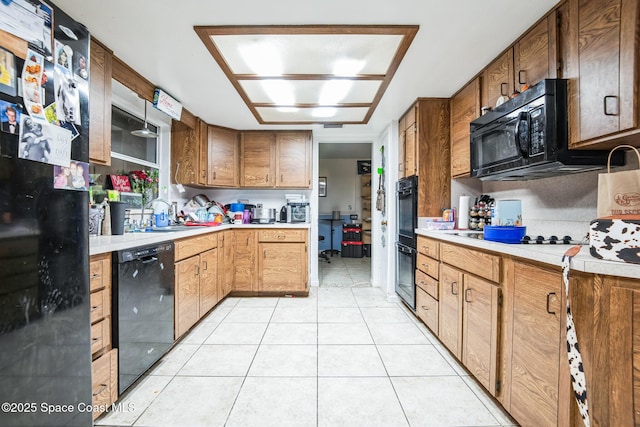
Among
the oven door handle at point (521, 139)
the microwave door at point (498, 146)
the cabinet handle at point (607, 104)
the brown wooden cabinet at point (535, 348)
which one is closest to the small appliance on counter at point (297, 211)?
the microwave door at point (498, 146)

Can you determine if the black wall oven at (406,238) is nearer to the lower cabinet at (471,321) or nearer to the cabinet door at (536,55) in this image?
the lower cabinet at (471,321)

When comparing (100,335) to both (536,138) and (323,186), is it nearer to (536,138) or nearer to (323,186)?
(536,138)

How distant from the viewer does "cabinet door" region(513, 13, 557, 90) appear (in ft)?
4.69

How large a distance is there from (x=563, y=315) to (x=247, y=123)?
328 centimetres

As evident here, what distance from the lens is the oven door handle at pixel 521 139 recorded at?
150 cm

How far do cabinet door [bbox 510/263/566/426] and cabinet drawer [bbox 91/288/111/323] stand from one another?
2.00m

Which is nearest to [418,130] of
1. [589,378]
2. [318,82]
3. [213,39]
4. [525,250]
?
[318,82]

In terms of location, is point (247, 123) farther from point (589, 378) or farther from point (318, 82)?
point (589, 378)

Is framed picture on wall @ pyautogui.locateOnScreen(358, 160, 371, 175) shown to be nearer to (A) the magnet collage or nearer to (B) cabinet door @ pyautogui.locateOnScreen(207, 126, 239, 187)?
(B) cabinet door @ pyautogui.locateOnScreen(207, 126, 239, 187)

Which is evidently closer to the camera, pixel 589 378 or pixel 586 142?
pixel 589 378

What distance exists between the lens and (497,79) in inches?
74.4

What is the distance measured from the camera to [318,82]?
2.20 meters

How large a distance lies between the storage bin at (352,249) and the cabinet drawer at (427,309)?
3594mm

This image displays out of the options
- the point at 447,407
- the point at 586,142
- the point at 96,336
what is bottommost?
the point at 447,407
